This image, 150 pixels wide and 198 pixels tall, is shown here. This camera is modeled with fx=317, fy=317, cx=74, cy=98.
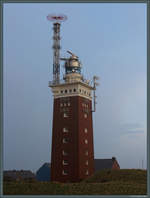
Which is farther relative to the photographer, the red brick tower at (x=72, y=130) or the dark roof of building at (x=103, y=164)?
the dark roof of building at (x=103, y=164)

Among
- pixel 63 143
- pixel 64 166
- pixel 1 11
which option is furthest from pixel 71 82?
pixel 1 11

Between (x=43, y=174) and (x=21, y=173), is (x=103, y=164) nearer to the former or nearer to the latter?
(x=43, y=174)

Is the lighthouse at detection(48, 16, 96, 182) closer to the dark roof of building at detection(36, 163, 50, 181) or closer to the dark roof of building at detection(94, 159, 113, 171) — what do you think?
the dark roof of building at detection(94, 159, 113, 171)

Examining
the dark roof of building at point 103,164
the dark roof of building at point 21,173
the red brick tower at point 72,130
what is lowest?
the dark roof of building at point 21,173

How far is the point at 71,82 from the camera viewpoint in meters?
51.6

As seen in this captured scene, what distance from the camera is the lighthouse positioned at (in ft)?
161

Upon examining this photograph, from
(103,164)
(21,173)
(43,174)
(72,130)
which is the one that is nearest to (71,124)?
(72,130)

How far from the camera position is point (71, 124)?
50281 millimetres

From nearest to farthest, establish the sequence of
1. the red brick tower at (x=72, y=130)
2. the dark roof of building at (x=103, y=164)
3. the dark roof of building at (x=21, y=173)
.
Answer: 1. the red brick tower at (x=72, y=130)
2. the dark roof of building at (x=103, y=164)
3. the dark roof of building at (x=21, y=173)

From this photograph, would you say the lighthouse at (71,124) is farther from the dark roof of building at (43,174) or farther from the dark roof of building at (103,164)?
the dark roof of building at (43,174)

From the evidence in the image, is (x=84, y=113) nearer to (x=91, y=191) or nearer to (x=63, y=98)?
(x=63, y=98)

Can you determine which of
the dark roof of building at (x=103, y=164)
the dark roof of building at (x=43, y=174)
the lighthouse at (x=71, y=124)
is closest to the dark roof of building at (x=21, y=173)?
the dark roof of building at (x=43, y=174)

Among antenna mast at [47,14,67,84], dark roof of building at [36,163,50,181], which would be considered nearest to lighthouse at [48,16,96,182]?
antenna mast at [47,14,67,84]

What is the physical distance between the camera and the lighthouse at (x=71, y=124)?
161 feet
